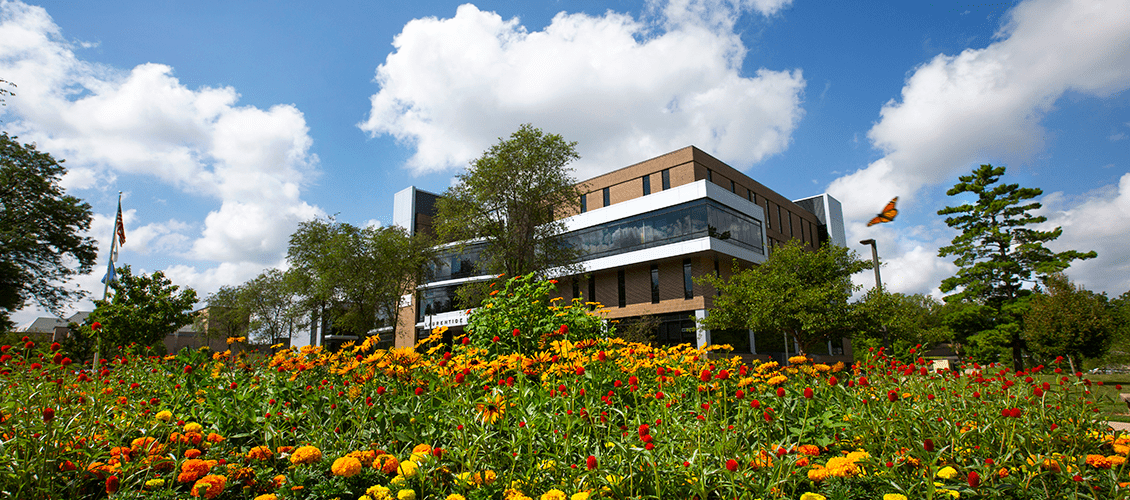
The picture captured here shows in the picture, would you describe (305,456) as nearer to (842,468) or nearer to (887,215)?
(842,468)

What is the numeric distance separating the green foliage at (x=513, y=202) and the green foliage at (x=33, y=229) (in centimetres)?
2278

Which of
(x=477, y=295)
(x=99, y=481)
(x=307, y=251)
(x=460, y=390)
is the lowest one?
(x=99, y=481)

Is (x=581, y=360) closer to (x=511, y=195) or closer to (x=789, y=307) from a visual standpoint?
(x=789, y=307)

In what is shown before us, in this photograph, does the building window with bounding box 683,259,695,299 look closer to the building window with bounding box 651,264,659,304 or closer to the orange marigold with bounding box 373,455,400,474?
the building window with bounding box 651,264,659,304

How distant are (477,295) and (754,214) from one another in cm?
1888

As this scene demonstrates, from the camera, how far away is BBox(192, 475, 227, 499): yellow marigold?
214 centimetres

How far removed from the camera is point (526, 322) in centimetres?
566

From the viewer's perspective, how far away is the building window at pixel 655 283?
2942 centimetres

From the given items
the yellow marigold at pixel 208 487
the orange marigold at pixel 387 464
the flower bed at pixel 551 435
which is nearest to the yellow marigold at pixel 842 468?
the flower bed at pixel 551 435

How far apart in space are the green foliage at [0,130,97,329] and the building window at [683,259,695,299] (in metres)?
33.9

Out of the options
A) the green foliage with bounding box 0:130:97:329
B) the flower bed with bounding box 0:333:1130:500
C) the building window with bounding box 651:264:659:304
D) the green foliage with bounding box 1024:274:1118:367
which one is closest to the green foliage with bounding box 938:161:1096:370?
the green foliage with bounding box 1024:274:1118:367

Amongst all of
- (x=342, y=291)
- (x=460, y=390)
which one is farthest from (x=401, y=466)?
(x=342, y=291)

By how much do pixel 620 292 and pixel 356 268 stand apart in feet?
49.2

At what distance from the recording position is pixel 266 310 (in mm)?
45062
